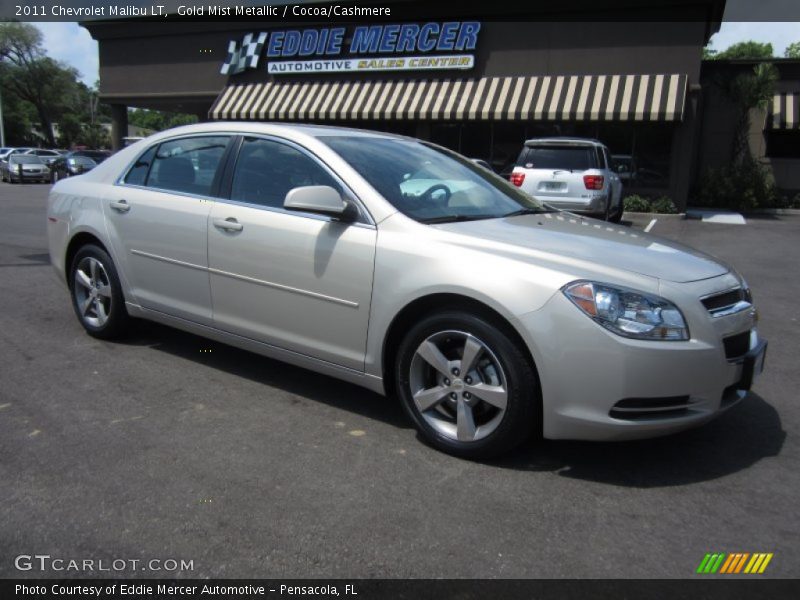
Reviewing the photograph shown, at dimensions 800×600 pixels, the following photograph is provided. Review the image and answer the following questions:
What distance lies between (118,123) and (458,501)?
Result: 27.7 metres

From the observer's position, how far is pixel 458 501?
2.91m

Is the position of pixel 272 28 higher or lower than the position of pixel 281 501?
higher

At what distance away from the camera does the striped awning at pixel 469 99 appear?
16.5 meters

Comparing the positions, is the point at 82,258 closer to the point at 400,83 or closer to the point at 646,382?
the point at 646,382

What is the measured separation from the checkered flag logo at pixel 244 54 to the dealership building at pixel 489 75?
0.16 ft

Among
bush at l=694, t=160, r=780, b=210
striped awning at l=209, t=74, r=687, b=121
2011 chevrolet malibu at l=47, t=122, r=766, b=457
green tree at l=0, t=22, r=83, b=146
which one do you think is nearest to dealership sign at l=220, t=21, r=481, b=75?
striped awning at l=209, t=74, r=687, b=121

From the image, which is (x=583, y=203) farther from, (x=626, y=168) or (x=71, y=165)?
(x=71, y=165)

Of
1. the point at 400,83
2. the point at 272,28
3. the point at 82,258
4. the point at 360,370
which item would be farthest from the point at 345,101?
the point at 360,370

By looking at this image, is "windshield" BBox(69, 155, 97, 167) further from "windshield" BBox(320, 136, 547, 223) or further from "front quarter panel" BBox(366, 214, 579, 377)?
"front quarter panel" BBox(366, 214, 579, 377)

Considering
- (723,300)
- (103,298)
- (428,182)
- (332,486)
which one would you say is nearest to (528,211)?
(428,182)

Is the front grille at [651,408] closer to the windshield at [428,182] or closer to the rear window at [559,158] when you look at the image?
the windshield at [428,182]

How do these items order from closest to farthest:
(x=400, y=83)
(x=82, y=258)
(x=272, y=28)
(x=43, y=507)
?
(x=43, y=507), (x=82, y=258), (x=400, y=83), (x=272, y=28)

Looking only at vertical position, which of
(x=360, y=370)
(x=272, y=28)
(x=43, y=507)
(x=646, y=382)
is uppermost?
(x=272, y=28)

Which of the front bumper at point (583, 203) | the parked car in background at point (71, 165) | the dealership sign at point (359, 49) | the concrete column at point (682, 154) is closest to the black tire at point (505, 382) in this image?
the front bumper at point (583, 203)
